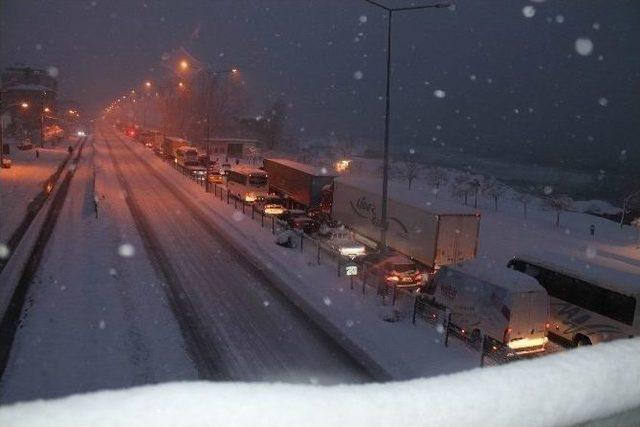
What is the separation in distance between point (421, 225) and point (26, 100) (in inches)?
4920

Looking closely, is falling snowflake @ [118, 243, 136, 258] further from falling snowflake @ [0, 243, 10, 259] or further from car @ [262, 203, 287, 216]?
car @ [262, 203, 287, 216]

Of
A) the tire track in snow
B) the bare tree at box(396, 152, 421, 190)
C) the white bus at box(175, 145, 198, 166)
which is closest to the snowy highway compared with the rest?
the tire track in snow

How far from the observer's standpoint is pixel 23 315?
1502 centimetres

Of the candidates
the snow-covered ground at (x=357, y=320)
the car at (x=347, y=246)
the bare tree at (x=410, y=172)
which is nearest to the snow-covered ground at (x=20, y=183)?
the snow-covered ground at (x=357, y=320)

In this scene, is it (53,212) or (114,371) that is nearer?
(114,371)

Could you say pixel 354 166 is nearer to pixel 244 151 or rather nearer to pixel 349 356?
pixel 244 151

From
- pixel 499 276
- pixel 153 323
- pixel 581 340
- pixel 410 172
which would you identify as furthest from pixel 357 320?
pixel 410 172

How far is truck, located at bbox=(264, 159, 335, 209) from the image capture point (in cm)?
3497

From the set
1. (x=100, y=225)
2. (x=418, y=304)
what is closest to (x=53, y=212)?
(x=100, y=225)

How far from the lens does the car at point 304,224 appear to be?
29.7 metres

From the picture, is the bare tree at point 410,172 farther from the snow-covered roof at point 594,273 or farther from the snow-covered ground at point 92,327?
the snow-covered ground at point 92,327

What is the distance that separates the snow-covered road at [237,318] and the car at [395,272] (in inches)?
150

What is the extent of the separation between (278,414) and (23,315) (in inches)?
645

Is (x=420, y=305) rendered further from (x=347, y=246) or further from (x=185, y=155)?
(x=185, y=155)
